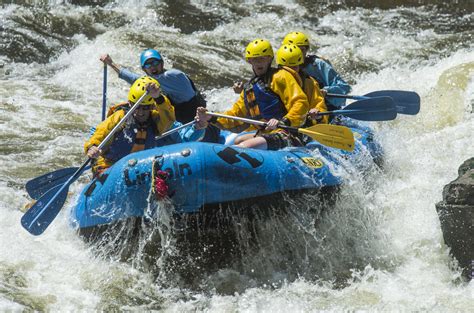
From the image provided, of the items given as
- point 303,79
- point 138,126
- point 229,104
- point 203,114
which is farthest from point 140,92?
point 229,104

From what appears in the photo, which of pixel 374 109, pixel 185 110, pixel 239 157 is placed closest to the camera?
pixel 239 157

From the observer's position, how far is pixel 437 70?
39.1 ft

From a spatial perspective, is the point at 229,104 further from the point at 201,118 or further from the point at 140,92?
the point at 140,92

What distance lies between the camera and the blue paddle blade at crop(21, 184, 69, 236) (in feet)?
20.7

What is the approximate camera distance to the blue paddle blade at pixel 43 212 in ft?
20.7

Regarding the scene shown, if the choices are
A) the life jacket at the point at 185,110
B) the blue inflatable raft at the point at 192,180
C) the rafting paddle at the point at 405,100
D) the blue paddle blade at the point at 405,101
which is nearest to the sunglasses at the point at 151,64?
the life jacket at the point at 185,110

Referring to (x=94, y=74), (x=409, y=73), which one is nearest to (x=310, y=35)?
(x=409, y=73)

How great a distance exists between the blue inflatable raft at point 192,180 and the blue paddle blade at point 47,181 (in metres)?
0.75

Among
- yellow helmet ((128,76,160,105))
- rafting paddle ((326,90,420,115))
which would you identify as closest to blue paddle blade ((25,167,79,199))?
yellow helmet ((128,76,160,105))

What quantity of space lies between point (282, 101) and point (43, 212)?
2.33 metres

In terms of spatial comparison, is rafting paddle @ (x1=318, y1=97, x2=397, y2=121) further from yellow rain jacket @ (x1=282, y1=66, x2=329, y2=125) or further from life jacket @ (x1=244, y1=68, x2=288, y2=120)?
life jacket @ (x1=244, y1=68, x2=288, y2=120)

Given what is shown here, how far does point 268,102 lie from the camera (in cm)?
728

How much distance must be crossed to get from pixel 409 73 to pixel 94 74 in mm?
4764

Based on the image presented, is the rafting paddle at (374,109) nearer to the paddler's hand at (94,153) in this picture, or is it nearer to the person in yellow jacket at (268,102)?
the person in yellow jacket at (268,102)
